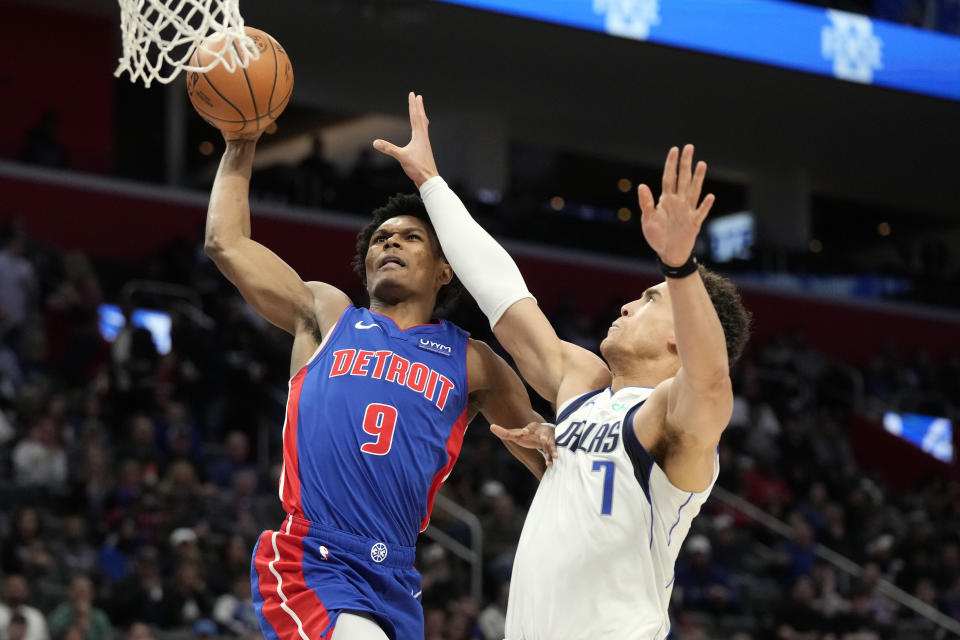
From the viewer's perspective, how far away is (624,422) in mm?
4000

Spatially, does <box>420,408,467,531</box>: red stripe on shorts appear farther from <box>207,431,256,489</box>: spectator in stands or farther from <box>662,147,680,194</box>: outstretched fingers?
<box>207,431,256,489</box>: spectator in stands

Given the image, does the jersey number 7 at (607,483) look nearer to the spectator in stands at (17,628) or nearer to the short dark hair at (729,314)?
the short dark hair at (729,314)

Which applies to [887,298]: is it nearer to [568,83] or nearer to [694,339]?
[568,83]

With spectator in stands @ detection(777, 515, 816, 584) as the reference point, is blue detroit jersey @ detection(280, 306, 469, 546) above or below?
above

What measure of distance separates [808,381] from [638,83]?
15.3ft

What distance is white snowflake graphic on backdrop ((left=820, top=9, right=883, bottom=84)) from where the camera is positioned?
17.1 meters

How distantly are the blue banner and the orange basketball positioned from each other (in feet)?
33.9

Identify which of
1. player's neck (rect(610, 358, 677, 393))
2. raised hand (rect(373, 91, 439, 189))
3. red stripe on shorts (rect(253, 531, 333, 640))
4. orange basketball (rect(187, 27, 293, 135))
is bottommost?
red stripe on shorts (rect(253, 531, 333, 640))

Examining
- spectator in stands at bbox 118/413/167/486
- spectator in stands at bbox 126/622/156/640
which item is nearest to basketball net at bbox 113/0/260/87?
spectator in stands at bbox 126/622/156/640

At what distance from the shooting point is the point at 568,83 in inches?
758

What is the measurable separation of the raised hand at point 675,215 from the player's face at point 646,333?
0.71m

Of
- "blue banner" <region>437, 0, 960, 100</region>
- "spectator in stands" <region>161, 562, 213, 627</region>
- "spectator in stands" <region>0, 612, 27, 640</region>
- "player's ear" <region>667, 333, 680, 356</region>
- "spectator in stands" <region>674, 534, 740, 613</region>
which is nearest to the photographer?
"player's ear" <region>667, 333, 680, 356</region>

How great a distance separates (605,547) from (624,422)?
362 mm

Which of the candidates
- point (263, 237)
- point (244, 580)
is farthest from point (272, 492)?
point (263, 237)
